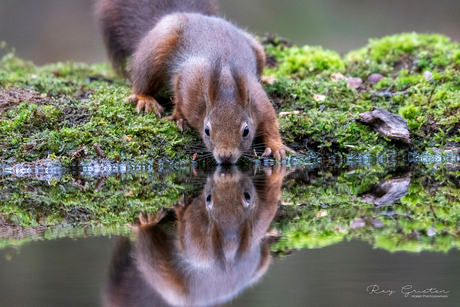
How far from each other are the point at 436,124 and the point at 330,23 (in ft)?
37.1

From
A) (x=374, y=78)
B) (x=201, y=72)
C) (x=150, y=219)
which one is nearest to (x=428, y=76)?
(x=374, y=78)

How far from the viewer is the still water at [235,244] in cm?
192

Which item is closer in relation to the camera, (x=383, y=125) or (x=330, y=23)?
(x=383, y=125)

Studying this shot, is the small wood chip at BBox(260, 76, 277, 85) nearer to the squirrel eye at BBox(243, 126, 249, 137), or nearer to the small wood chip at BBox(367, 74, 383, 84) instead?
the small wood chip at BBox(367, 74, 383, 84)

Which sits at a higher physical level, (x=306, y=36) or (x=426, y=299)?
(x=306, y=36)

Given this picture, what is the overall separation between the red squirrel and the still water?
1248mm

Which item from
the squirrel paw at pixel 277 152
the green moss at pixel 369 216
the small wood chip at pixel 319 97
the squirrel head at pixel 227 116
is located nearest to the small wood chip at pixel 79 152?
the squirrel head at pixel 227 116

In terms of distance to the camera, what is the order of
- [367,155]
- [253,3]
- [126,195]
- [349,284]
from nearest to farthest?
[349,284]
[126,195]
[367,155]
[253,3]

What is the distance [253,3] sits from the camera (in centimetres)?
1716

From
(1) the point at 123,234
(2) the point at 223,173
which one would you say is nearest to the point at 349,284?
(1) the point at 123,234

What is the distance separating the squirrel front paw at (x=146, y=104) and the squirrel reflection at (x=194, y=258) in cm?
336

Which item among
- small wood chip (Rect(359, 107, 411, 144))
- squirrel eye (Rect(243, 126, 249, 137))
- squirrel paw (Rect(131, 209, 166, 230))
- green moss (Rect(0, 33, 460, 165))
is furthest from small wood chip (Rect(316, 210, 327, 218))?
small wood chip (Rect(359, 107, 411, 144))

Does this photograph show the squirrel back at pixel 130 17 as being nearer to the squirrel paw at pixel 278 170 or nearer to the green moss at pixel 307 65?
the green moss at pixel 307 65

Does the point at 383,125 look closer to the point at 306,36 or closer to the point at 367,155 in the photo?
the point at 367,155
